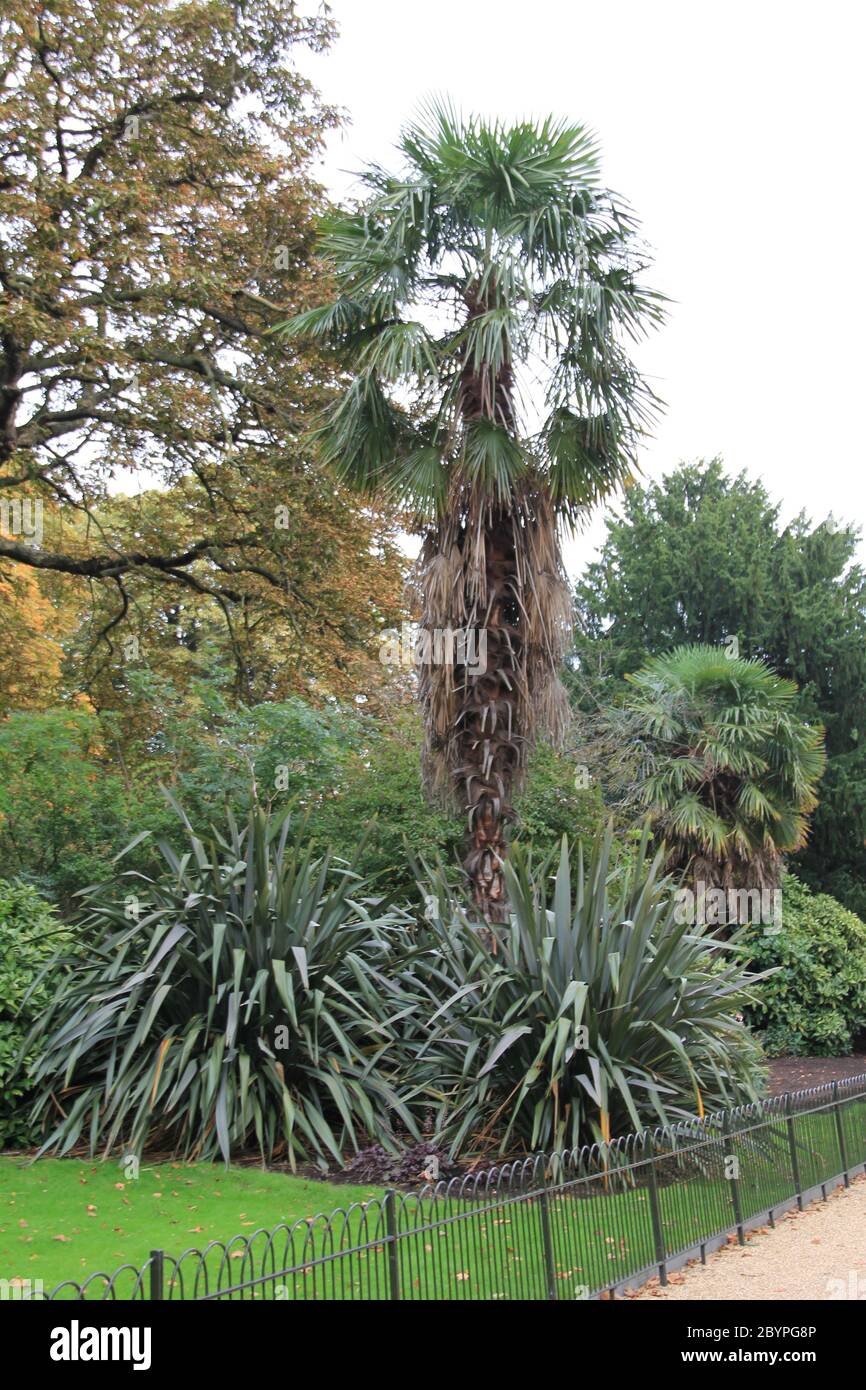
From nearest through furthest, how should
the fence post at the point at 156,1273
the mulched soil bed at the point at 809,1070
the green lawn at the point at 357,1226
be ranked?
the fence post at the point at 156,1273 → the green lawn at the point at 357,1226 → the mulched soil bed at the point at 809,1070

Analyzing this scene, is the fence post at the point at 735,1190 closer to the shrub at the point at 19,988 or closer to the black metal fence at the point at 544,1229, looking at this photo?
the black metal fence at the point at 544,1229

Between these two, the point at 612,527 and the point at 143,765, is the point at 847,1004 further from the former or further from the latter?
the point at 612,527

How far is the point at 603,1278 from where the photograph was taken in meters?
7.13

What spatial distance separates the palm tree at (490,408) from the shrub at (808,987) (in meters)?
9.59

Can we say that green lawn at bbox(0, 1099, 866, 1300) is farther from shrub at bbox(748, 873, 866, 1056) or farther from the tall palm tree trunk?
shrub at bbox(748, 873, 866, 1056)

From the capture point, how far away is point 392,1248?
5.73m

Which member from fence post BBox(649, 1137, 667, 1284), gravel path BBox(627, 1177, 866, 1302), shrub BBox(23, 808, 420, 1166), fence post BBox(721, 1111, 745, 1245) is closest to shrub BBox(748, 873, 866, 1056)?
gravel path BBox(627, 1177, 866, 1302)

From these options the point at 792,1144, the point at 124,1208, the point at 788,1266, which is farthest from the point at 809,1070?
the point at 124,1208

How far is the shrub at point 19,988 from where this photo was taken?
997 centimetres

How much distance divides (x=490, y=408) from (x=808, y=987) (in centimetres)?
1217

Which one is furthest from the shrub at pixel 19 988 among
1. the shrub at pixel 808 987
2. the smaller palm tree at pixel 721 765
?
the shrub at pixel 808 987

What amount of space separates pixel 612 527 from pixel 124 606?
62.2 ft

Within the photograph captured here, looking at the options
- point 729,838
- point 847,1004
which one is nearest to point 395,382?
point 729,838

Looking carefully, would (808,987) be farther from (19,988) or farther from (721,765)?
(19,988)
